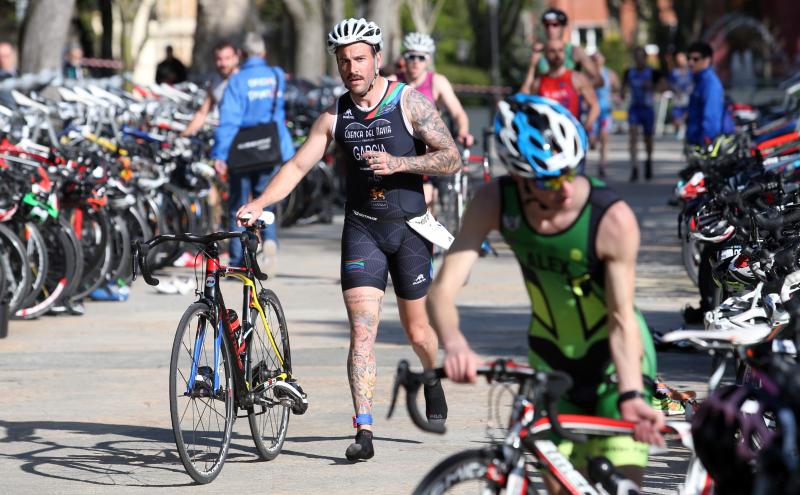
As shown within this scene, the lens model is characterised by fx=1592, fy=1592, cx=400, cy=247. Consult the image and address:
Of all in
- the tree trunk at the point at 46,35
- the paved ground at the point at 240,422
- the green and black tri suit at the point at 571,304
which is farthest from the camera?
the tree trunk at the point at 46,35

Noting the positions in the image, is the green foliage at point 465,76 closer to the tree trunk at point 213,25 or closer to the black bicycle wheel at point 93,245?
the tree trunk at point 213,25

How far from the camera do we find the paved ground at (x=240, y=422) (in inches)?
274

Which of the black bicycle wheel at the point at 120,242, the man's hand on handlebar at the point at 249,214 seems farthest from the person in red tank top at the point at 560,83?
the man's hand on handlebar at the point at 249,214

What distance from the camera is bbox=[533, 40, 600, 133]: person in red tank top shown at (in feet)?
47.3

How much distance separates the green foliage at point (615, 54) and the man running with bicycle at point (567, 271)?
3064 inches

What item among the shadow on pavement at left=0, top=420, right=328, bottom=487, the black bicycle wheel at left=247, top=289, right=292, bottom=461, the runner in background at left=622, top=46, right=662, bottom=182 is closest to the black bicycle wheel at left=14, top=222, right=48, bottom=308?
the shadow on pavement at left=0, top=420, right=328, bottom=487

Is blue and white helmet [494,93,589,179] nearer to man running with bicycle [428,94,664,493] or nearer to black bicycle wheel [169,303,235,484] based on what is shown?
man running with bicycle [428,94,664,493]

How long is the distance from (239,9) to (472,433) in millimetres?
16289

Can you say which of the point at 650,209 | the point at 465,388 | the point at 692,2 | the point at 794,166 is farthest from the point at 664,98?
the point at 465,388

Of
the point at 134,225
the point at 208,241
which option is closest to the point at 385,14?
the point at 134,225

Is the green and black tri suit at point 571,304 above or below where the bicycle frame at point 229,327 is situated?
above

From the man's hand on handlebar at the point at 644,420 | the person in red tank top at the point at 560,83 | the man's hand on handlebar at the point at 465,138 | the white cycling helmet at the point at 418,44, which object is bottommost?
the man's hand on handlebar at the point at 644,420

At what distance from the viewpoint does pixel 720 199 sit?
8.85m

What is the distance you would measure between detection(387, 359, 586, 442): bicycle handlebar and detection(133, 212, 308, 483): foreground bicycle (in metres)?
2.54
